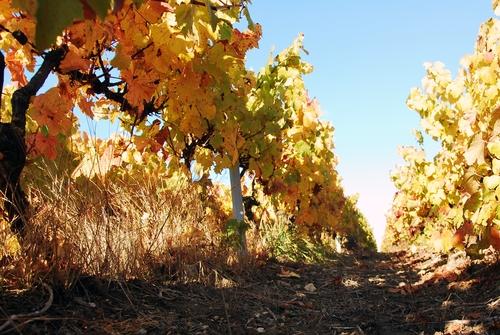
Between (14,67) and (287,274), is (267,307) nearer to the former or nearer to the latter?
(287,274)

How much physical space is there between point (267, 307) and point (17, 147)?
171 cm

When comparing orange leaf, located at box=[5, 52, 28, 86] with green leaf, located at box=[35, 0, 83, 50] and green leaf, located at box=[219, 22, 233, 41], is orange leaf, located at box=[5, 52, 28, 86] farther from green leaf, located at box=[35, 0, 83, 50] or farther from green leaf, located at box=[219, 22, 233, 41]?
green leaf, located at box=[35, 0, 83, 50]

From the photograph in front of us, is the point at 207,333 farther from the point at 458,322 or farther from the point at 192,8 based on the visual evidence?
the point at 192,8

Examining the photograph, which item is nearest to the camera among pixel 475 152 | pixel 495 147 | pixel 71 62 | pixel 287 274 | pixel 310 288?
pixel 71 62

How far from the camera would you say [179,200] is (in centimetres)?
360

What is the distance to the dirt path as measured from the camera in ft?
6.53

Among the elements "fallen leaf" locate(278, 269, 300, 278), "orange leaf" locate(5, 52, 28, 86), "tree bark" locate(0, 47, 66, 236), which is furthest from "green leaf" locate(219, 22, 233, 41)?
"fallen leaf" locate(278, 269, 300, 278)

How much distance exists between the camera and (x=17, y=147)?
214 centimetres

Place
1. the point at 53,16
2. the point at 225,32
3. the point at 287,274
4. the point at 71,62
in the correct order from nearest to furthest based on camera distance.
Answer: the point at 53,16 < the point at 225,32 < the point at 71,62 < the point at 287,274

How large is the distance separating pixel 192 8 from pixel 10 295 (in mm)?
1397

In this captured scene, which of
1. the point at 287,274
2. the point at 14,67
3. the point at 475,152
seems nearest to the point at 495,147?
the point at 475,152

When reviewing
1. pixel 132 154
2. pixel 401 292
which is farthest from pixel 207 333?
pixel 132 154

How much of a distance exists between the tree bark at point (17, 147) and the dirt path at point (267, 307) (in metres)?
0.40

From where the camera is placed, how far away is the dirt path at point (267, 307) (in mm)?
1991
